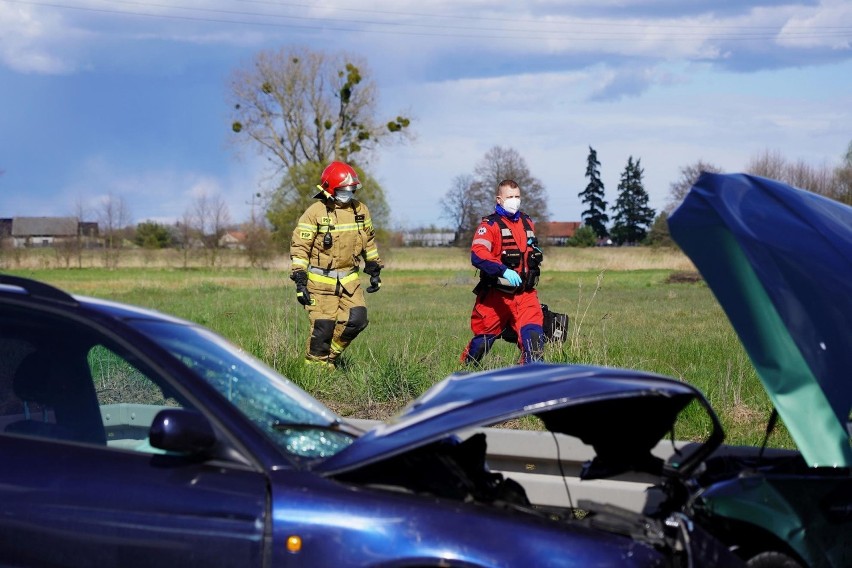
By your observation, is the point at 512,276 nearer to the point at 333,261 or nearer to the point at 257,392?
the point at 333,261

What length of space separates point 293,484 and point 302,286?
6596mm

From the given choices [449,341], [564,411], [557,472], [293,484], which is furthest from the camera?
[449,341]

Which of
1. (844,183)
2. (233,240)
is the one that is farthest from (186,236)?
(844,183)

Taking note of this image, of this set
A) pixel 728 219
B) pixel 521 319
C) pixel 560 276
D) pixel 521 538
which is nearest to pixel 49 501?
pixel 521 538

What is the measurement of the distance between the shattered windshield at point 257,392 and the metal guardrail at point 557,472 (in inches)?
38.0

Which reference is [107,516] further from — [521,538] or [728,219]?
[728,219]

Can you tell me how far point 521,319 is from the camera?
975 cm

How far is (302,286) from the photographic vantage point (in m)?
9.78

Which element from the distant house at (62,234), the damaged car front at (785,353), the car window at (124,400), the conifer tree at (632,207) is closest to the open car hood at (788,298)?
the damaged car front at (785,353)

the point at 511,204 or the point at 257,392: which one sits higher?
the point at 511,204

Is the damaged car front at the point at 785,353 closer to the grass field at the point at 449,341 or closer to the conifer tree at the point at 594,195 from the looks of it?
the grass field at the point at 449,341

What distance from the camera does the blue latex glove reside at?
952 centimetres

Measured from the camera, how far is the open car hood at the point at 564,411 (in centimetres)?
322

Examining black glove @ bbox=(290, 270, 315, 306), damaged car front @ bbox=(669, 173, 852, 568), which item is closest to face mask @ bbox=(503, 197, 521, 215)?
black glove @ bbox=(290, 270, 315, 306)
